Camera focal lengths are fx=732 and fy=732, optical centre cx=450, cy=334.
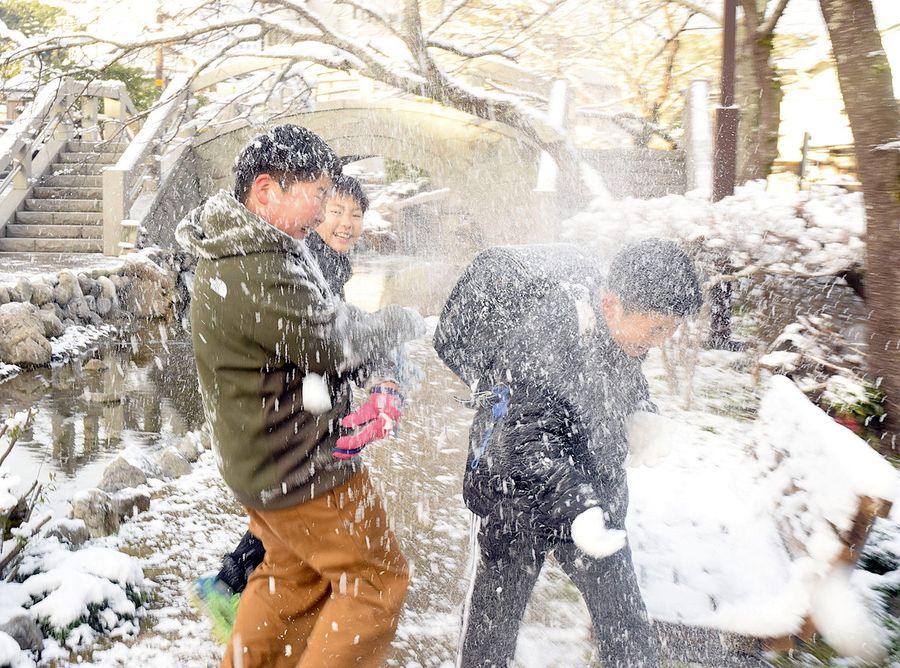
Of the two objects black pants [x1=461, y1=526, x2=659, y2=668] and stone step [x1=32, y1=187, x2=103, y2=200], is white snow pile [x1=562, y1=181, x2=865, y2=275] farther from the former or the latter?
stone step [x1=32, y1=187, x2=103, y2=200]

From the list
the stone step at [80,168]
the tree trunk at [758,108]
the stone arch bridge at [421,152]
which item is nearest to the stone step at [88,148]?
the stone step at [80,168]

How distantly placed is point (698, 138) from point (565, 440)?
11.1 m

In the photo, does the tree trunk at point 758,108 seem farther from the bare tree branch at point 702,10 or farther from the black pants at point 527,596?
the black pants at point 527,596

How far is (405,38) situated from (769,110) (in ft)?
18.1

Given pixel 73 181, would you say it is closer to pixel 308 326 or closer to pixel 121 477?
pixel 121 477

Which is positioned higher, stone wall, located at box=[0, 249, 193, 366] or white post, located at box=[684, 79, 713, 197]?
white post, located at box=[684, 79, 713, 197]

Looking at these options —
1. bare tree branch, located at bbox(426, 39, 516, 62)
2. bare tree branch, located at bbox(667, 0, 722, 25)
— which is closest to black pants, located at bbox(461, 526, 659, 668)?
bare tree branch, located at bbox(426, 39, 516, 62)

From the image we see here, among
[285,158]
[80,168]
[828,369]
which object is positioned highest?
[80,168]

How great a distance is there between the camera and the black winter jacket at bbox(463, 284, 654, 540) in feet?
6.55

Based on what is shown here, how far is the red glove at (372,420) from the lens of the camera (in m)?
1.94

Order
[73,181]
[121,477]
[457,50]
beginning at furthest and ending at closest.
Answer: [73,181] → [457,50] → [121,477]

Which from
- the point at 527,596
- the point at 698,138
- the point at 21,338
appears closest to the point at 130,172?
the point at 21,338

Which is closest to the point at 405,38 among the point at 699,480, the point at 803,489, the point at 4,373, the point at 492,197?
the point at 492,197

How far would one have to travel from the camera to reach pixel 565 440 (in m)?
2.13
